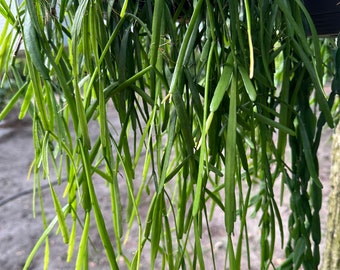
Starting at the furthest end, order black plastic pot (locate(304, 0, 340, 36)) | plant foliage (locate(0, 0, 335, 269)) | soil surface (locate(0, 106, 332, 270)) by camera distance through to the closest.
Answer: soil surface (locate(0, 106, 332, 270)) < black plastic pot (locate(304, 0, 340, 36)) < plant foliage (locate(0, 0, 335, 269))

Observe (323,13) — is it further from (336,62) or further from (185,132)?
(185,132)

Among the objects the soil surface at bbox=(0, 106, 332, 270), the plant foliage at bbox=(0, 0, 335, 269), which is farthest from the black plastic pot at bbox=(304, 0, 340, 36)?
the soil surface at bbox=(0, 106, 332, 270)

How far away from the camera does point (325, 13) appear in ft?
1.27

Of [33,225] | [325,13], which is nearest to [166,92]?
[325,13]

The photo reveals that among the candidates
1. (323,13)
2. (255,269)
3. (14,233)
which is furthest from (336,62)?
(14,233)

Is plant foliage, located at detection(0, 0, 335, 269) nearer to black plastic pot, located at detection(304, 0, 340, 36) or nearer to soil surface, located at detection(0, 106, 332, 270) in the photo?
black plastic pot, located at detection(304, 0, 340, 36)

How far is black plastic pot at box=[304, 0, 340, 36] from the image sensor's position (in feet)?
1.26

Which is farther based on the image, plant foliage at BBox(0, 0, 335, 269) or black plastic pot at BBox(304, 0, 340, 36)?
black plastic pot at BBox(304, 0, 340, 36)

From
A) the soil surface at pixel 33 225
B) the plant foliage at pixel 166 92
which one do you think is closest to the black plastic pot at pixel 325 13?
the plant foliage at pixel 166 92

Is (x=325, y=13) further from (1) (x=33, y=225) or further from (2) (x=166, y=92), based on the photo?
(1) (x=33, y=225)

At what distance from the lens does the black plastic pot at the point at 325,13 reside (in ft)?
1.26

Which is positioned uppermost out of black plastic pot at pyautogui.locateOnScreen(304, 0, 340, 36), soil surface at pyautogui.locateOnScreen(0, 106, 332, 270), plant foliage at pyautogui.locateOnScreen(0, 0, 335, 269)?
black plastic pot at pyautogui.locateOnScreen(304, 0, 340, 36)

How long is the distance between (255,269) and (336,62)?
3.04 ft

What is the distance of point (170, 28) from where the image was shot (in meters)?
0.31
